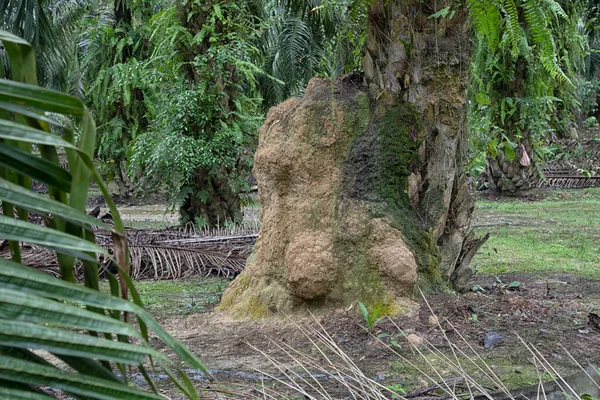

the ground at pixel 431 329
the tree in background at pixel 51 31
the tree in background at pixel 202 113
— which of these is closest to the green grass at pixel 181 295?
the ground at pixel 431 329

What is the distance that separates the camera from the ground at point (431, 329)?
113 inches

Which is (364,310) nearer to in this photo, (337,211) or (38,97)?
(337,211)

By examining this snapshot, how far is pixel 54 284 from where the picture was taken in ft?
2.05

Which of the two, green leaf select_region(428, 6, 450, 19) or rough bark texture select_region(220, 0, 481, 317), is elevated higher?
green leaf select_region(428, 6, 450, 19)

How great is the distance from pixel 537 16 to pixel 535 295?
1.55 metres

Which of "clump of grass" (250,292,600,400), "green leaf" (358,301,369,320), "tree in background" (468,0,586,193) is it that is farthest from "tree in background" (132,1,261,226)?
"clump of grass" (250,292,600,400)

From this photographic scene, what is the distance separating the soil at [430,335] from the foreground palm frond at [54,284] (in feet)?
6.96

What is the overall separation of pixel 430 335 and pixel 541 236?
4.52 metres

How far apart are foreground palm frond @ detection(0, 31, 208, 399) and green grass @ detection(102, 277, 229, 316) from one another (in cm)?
353

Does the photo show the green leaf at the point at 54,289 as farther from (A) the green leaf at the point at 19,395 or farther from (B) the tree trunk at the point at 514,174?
(B) the tree trunk at the point at 514,174

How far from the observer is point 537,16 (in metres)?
3.57

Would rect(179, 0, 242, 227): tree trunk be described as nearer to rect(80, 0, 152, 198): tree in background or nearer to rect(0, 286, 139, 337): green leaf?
rect(80, 0, 152, 198): tree in background

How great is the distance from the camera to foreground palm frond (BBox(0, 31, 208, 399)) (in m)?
0.60

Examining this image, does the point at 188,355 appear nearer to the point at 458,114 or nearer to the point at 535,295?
the point at 458,114
